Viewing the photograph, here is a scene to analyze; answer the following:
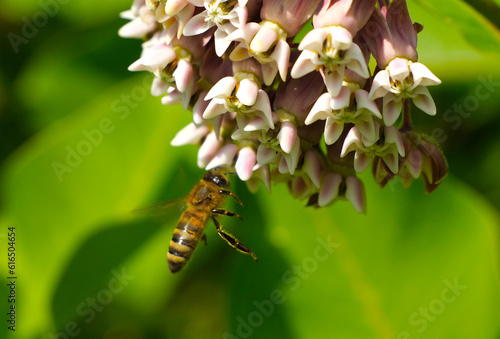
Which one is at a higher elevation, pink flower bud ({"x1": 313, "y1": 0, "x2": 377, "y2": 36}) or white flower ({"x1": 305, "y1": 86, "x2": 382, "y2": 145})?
pink flower bud ({"x1": 313, "y1": 0, "x2": 377, "y2": 36})

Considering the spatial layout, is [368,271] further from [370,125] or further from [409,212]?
[370,125]

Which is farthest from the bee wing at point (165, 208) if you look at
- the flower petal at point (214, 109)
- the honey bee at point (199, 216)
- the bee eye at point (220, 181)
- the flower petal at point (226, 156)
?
the flower petal at point (214, 109)

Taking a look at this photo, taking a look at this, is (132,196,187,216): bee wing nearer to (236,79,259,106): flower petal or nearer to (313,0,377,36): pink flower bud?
(236,79,259,106): flower petal

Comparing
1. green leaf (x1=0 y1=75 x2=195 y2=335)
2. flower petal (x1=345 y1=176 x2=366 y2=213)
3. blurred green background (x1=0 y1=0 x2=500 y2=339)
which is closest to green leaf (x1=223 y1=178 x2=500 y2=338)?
blurred green background (x1=0 y1=0 x2=500 y2=339)

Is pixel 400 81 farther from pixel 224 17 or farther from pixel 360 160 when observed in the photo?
pixel 224 17

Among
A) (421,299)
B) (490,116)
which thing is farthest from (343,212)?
(490,116)

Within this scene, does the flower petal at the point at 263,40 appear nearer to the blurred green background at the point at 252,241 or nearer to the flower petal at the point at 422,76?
the flower petal at the point at 422,76
